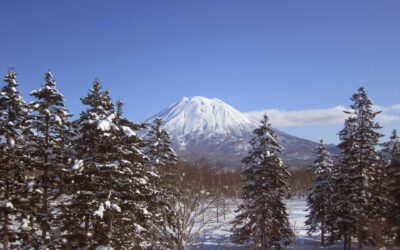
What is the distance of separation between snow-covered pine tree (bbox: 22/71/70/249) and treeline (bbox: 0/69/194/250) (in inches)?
2.0

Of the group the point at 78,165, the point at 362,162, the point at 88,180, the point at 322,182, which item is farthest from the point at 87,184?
the point at 322,182

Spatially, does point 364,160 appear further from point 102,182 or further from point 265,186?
point 102,182

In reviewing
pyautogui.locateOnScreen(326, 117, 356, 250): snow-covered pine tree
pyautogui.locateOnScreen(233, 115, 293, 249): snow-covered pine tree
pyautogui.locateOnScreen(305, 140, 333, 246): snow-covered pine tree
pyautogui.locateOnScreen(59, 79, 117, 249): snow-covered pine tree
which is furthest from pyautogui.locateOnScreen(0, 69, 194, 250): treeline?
pyautogui.locateOnScreen(305, 140, 333, 246): snow-covered pine tree

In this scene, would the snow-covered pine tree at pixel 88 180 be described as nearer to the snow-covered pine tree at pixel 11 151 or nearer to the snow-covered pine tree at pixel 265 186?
the snow-covered pine tree at pixel 11 151

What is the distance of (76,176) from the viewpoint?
18.9m

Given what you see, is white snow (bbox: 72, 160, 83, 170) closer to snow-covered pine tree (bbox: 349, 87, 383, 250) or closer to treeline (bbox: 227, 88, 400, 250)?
treeline (bbox: 227, 88, 400, 250)

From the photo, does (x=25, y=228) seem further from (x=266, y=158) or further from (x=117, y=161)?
(x=266, y=158)

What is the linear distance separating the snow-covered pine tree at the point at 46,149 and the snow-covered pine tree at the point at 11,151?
0.50 metres

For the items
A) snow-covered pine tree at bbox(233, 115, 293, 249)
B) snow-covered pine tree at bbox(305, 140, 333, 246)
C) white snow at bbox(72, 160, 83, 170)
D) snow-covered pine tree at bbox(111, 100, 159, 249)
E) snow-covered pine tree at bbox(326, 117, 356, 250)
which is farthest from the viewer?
snow-covered pine tree at bbox(305, 140, 333, 246)

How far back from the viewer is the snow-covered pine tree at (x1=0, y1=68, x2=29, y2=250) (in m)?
20.0

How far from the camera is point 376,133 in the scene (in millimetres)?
31953

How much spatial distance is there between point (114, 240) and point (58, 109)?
806 centimetres

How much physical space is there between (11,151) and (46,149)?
212 cm

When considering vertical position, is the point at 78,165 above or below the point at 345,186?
above
